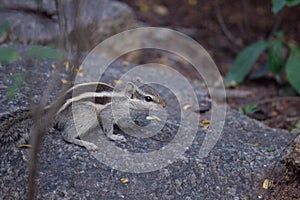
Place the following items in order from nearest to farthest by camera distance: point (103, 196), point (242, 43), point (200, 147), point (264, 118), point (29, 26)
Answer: point (103, 196), point (200, 147), point (264, 118), point (29, 26), point (242, 43)

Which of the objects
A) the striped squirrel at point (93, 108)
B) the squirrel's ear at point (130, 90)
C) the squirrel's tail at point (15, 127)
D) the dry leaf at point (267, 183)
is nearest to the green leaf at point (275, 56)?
the dry leaf at point (267, 183)

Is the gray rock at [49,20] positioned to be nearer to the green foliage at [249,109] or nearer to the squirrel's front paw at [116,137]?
the green foliage at [249,109]

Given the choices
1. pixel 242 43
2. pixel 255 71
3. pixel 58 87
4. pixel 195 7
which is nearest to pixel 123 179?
pixel 58 87

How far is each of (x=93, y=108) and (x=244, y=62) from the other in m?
3.19

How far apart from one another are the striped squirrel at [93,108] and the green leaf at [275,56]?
281cm

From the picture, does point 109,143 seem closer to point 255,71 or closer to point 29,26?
point 29,26

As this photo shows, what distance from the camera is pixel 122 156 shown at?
405cm

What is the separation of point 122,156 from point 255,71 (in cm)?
414

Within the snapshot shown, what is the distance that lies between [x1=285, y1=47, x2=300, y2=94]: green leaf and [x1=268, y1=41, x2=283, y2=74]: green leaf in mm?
185

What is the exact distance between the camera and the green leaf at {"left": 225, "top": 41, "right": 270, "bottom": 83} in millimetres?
6682

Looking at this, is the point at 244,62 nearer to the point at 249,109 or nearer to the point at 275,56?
the point at 275,56

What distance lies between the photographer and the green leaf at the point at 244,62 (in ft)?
21.9

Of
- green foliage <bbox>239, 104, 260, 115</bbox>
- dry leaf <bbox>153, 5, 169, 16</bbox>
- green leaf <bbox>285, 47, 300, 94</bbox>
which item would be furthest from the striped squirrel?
dry leaf <bbox>153, 5, 169, 16</bbox>

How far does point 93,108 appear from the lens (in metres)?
4.09
